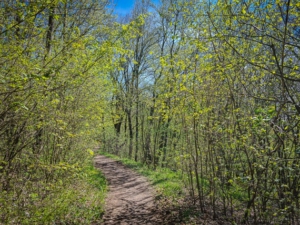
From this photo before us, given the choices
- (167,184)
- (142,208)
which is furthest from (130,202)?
(167,184)

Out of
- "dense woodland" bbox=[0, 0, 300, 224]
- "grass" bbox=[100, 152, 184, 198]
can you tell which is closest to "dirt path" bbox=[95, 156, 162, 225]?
"grass" bbox=[100, 152, 184, 198]

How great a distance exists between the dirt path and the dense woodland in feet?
2.05

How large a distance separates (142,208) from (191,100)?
362 cm

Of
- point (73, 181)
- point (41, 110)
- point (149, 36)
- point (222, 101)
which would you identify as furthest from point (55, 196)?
point (149, 36)

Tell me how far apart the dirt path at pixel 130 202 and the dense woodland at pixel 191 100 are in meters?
0.62

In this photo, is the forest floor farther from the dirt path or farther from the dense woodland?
the dense woodland

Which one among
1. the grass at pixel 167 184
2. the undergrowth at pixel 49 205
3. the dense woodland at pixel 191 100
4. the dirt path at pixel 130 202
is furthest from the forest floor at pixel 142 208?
the dense woodland at pixel 191 100

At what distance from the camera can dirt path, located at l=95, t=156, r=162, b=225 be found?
5.88 m

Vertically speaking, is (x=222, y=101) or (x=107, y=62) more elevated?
(x=107, y=62)

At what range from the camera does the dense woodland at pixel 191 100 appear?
11.8 ft

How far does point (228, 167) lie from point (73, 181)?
4.95m

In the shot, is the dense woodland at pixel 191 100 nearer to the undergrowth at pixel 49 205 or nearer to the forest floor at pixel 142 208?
the undergrowth at pixel 49 205

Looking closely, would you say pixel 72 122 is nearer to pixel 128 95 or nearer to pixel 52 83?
pixel 52 83

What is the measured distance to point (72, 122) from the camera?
6254mm
